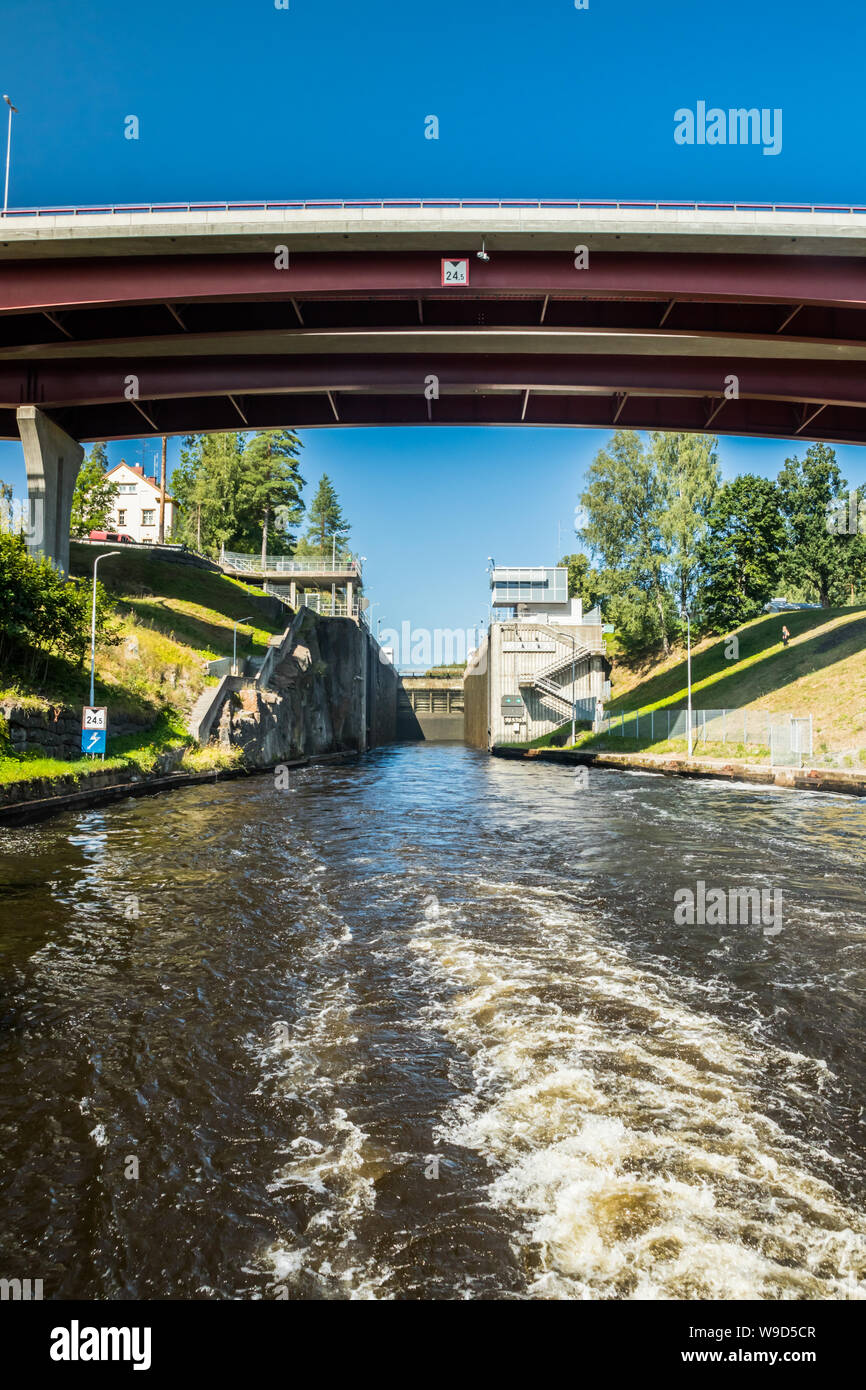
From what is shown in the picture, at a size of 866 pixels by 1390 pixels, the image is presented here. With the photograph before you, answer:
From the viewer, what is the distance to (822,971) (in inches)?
361

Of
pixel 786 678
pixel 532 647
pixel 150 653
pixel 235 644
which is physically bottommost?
pixel 786 678

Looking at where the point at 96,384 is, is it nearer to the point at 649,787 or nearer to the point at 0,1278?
the point at 649,787

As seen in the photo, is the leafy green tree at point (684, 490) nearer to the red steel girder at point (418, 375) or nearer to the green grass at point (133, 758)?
the red steel girder at point (418, 375)

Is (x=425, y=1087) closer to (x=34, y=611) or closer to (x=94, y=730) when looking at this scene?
(x=94, y=730)

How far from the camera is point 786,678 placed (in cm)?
4594

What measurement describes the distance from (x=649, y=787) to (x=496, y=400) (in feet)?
65.2

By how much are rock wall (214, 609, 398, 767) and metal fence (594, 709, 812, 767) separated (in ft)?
67.5

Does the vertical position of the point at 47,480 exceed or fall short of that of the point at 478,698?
it exceeds it

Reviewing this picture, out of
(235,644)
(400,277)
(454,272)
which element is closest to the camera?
(454,272)

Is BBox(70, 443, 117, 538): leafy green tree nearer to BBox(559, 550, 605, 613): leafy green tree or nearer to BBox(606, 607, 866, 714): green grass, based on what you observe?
BBox(559, 550, 605, 613): leafy green tree

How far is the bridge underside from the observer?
25312 mm

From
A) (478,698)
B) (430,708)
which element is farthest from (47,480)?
(430,708)

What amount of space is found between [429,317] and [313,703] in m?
27.9

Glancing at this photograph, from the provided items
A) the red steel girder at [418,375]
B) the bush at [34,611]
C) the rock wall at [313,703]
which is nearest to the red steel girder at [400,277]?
the red steel girder at [418,375]
